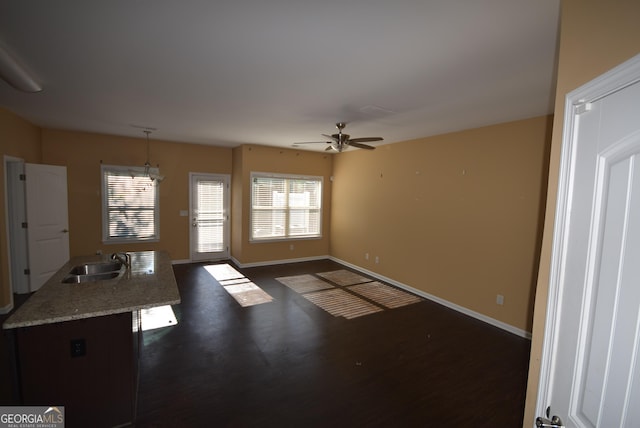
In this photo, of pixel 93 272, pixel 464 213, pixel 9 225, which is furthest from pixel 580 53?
pixel 9 225

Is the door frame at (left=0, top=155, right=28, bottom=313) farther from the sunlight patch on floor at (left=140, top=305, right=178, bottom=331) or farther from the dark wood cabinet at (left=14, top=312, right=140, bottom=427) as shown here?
the dark wood cabinet at (left=14, top=312, right=140, bottom=427)

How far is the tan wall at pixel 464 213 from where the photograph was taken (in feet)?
11.6

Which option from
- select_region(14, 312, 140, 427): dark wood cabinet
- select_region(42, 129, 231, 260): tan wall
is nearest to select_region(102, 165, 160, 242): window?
select_region(42, 129, 231, 260): tan wall

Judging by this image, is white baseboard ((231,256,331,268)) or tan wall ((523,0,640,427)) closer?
tan wall ((523,0,640,427))

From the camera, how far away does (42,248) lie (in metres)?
4.52

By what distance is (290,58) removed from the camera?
2215 mm

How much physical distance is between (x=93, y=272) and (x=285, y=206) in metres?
4.28

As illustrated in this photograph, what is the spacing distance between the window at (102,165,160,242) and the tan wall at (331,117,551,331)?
14.7 ft

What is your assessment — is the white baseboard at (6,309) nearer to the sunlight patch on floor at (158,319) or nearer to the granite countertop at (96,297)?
the sunlight patch on floor at (158,319)

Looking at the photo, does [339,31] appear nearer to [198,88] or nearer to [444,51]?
[444,51]

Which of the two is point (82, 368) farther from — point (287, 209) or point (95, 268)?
point (287, 209)

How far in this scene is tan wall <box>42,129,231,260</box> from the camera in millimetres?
5301

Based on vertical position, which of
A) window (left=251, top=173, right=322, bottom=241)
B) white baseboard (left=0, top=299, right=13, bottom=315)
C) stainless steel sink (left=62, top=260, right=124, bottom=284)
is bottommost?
white baseboard (left=0, top=299, right=13, bottom=315)

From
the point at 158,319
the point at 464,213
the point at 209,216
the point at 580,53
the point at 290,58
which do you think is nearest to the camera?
the point at 580,53
